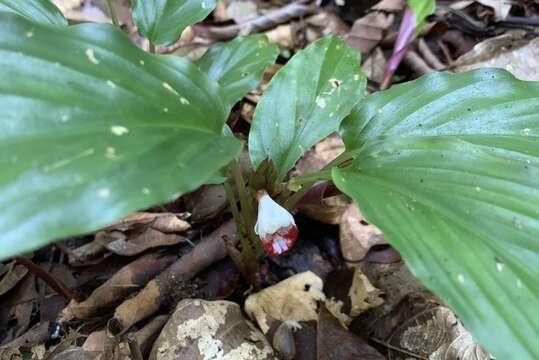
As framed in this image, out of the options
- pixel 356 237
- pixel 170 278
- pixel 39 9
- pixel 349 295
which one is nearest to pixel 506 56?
pixel 356 237

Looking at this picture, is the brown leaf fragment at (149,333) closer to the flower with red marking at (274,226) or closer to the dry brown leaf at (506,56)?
the flower with red marking at (274,226)

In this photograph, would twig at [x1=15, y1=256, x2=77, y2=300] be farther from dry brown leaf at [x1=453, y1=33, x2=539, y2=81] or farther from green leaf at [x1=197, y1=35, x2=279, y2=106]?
dry brown leaf at [x1=453, y1=33, x2=539, y2=81]

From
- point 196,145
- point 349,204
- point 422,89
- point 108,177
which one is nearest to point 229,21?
point 349,204

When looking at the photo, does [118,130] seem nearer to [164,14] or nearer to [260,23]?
[164,14]

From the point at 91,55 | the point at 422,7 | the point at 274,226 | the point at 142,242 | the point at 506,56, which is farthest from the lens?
the point at 506,56

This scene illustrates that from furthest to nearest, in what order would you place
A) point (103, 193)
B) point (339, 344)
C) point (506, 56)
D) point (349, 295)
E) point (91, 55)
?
point (506, 56) < point (349, 295) < point (339, 344) < point (91, 55) < point (103, 193)

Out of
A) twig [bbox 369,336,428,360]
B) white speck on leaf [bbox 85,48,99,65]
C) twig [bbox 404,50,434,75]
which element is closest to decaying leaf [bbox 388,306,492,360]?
twig [bbox 369,336,428,360]

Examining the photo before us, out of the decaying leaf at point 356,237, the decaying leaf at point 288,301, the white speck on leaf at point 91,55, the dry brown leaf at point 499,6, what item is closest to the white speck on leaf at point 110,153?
the white speck on leaf at point 91,55

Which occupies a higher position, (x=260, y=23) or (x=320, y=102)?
(x=320, y=102)
